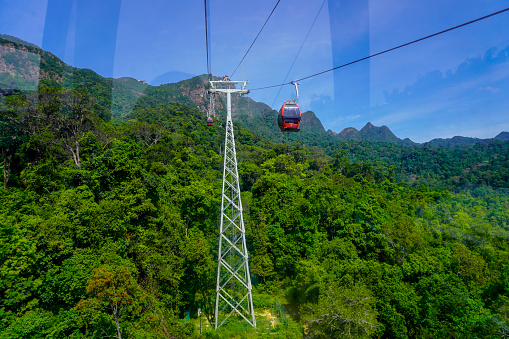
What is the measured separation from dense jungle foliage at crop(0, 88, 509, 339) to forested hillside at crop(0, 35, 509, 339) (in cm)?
7

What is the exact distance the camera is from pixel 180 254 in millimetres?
14789

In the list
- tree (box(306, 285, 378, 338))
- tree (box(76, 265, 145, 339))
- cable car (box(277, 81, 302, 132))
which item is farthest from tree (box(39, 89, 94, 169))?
tree (box(306, 285, 378, 338))

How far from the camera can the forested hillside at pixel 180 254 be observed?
9.87 metres

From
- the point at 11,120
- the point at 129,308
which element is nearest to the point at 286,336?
the point at 129,308

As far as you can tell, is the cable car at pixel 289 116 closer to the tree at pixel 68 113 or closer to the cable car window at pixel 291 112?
the cable car window at pixel 291 112

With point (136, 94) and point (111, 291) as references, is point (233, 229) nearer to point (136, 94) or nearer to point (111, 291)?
point (111, 291)

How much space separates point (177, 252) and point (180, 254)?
0.20 meters

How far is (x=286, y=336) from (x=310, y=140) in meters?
96.6

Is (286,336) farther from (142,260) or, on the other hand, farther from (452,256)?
(452,256)

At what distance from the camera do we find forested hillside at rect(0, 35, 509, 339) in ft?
32.4

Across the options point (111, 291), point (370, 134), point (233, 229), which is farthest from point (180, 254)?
point (370, 134)

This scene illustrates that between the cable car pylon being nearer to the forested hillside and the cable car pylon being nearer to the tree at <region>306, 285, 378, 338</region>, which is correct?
the forested hillside

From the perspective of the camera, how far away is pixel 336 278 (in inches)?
587

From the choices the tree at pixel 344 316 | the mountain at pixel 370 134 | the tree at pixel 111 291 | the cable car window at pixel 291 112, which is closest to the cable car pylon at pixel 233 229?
the cable car window at pixel 291 112
